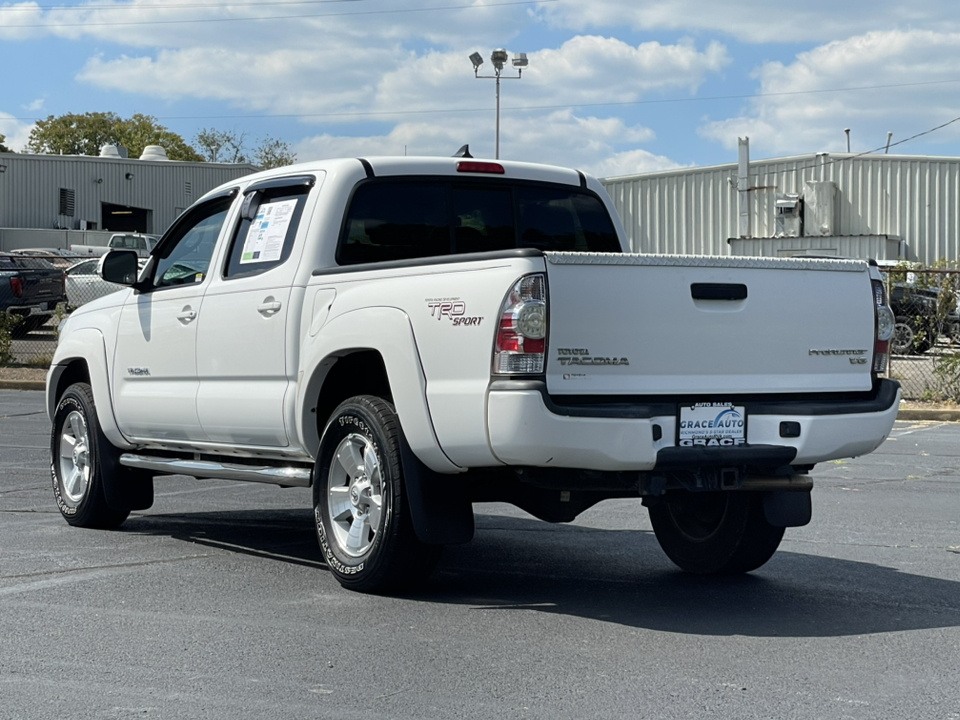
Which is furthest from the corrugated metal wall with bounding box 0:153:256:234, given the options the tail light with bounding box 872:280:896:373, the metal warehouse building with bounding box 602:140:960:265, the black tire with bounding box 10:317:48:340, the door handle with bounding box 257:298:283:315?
the tail light with bounding box 872:280:896:373

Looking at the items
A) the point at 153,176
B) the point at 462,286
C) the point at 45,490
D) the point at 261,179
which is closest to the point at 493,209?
the point at 261,179

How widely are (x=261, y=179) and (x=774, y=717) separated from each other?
4.50 metres

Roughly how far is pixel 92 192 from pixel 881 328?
53.9 m

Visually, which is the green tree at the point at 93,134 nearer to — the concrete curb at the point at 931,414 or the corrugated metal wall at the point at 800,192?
the corrugated metal wall at the point at 800,192

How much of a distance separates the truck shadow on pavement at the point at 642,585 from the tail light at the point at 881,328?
3.75 feet

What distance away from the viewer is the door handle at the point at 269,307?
7.05 meters

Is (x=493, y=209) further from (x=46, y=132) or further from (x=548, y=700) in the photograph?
(x=46, y=132)

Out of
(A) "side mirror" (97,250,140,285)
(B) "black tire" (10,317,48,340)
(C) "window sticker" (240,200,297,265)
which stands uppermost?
(C) "window sticker" (240,200,297,265)

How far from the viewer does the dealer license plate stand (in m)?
5.91

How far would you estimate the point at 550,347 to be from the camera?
563 centimetres

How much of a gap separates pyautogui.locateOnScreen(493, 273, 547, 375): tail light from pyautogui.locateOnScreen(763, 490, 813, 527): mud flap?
182 cm

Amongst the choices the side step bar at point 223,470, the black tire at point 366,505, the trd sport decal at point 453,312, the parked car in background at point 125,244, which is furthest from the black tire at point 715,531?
the parked car in background at point 125,244

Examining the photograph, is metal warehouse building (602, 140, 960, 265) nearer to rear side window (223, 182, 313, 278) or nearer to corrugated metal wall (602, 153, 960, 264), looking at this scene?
corrugated metal wall (602, 153, 960, 264)

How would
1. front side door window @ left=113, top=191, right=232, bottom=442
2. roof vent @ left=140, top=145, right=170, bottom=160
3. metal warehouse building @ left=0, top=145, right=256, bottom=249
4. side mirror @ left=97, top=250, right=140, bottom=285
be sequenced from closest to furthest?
front side door window @ left=113, top=191, right=232, bottom=442 → side mirror @ left=97, top=250, right=140, bottom=285 → metal warehouse building @ left=0, top=145, right=256, bottom=249 → roof vent @ left=140, top=145, right=170, bottom=160
